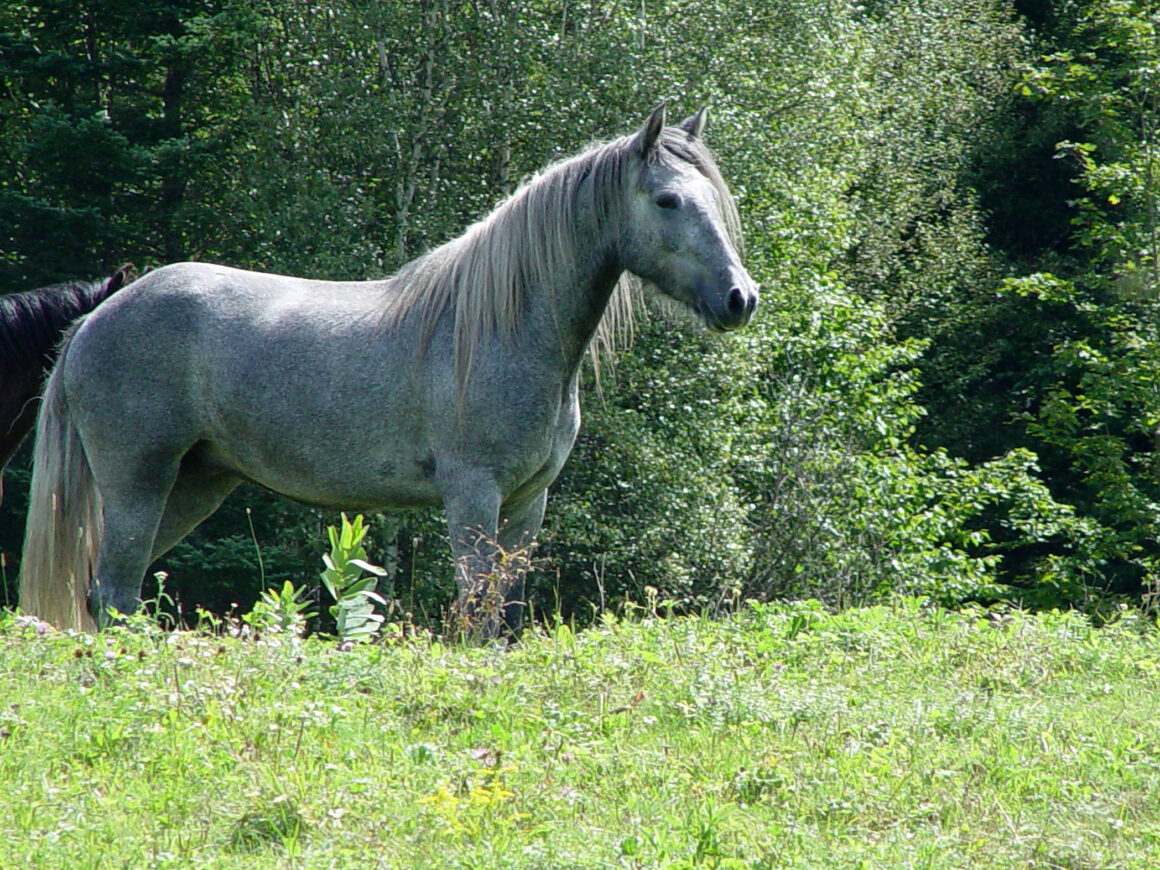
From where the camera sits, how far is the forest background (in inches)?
661

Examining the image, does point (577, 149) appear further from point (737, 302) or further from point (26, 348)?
point (737, 302)

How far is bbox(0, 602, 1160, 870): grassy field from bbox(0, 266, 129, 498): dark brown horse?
2227mm

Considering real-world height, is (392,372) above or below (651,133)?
below

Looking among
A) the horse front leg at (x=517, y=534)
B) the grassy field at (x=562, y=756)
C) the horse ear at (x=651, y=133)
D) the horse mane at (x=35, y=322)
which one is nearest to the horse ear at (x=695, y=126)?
the horse ear at (x=651, y=133)

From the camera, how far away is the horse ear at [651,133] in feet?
18.8

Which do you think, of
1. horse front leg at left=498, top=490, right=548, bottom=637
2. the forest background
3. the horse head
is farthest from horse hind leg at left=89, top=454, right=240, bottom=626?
the forest background

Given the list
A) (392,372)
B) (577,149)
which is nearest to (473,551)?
(392,372)

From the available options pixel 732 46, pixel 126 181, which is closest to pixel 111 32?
pixel 126 181

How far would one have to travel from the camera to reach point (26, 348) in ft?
23.9

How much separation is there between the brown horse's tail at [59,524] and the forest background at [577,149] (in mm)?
8103

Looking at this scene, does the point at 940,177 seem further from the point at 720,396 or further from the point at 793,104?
the point at 720,396

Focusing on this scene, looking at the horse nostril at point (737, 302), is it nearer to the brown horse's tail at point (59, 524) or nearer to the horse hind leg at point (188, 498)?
the horse hind leg at point (188, 498)

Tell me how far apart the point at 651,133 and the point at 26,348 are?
370 centimetres

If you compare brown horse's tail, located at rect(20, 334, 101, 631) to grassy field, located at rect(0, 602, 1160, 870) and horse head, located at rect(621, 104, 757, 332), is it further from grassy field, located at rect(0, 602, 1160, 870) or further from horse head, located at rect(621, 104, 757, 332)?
horse head, located at rect(621, 104, 757, 332)
